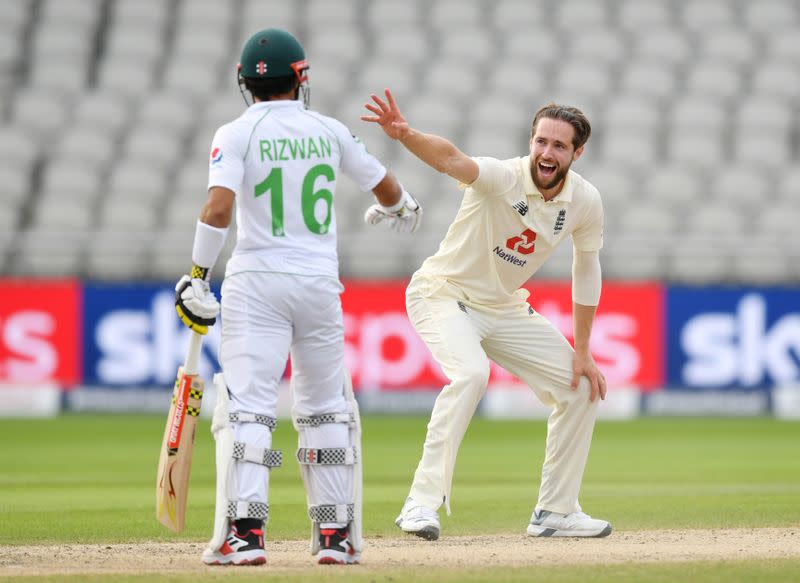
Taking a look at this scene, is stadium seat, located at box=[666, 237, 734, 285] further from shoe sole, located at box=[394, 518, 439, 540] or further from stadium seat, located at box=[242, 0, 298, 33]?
shoe sole, located at box=[394, 518, 439, 540]

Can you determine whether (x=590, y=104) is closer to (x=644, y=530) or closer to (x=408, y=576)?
(x=644, y=530)

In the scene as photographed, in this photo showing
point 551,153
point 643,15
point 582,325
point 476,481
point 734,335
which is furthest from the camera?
point 643,15

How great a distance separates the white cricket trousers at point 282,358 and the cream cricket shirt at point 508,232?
4.44 feet

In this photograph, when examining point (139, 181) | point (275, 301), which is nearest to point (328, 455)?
point (275, 301)

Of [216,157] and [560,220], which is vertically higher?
[216,157]

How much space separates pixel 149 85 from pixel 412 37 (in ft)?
12.2

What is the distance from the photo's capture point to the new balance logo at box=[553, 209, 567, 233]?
6.75 metres

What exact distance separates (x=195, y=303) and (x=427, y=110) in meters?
13.3

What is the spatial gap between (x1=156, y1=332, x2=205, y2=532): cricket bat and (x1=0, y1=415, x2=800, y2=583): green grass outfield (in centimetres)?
60

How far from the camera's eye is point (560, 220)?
6766 millimetres

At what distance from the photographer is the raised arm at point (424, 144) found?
5953 mm

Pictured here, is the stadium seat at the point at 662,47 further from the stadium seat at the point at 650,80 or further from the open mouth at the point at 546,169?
the open mouth at the point at 546,169

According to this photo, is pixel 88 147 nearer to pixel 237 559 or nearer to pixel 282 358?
pixel 282 358

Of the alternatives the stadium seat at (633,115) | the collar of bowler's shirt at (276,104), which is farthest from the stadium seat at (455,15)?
the collar of bowler's shirt at (276,104)
